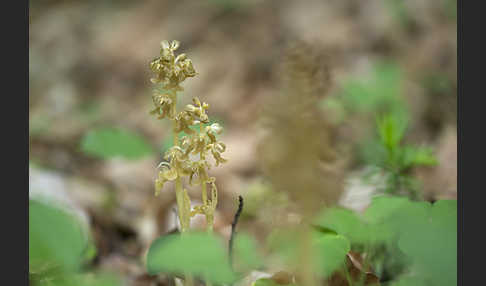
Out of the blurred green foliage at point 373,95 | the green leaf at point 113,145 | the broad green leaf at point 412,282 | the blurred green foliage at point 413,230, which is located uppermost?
the blurred green foliage at point 373,95

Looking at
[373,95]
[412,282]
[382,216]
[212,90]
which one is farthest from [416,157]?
[212,90]

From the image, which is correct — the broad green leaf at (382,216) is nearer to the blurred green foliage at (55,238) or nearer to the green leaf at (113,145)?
the blurred green foliage at (55,238)

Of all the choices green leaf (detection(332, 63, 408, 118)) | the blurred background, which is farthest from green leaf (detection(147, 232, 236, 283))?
green leaf (detection(332, 63, 408, 118))

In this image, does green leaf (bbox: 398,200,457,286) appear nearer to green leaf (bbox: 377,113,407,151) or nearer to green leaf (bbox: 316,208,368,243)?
green leaf (bbox: 316,208,368,243)

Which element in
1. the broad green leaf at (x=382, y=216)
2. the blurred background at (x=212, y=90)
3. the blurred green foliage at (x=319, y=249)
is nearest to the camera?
the blurred green foliage at (x=319, y=249)

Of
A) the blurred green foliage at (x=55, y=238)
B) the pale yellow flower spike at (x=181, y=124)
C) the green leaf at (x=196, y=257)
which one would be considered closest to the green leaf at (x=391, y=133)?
the pale yellow flower spike at (x=181, y=124)

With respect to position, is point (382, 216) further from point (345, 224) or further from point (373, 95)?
point (373, 95)

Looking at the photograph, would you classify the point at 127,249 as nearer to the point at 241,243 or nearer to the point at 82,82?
the point at 241,243
